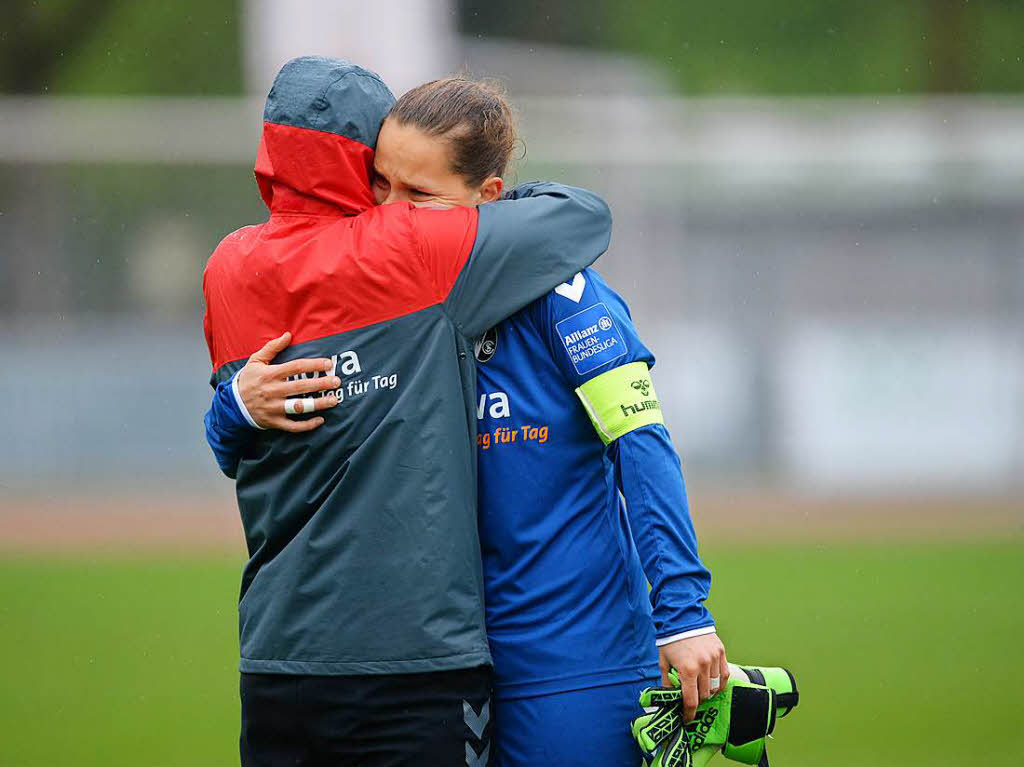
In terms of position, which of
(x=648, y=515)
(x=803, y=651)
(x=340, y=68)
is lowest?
(x=803, y=651)

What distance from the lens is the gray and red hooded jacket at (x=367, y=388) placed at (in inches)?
80.7

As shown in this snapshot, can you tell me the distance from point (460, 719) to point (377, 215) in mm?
Result: 806

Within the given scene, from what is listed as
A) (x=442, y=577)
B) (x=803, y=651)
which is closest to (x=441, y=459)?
(x=442, y=577)

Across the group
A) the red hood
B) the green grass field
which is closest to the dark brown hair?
the red hood

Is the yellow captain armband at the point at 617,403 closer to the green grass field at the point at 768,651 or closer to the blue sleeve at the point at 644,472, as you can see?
the blue sleeve at the point at 644,472

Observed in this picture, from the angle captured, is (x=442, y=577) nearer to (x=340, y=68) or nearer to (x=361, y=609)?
(x=361, y=609)

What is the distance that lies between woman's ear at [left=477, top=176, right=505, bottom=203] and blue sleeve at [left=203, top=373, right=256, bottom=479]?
52 cm

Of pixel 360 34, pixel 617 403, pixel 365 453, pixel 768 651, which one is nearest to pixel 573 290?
pixel 617 403

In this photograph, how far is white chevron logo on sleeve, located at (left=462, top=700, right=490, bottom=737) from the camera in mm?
2025

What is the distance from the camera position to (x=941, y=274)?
14.4 metres

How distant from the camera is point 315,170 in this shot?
7.04ft

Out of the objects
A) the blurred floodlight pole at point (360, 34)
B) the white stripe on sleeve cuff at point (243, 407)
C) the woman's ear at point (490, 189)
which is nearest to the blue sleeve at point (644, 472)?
the woman's ear at point (490, 189)

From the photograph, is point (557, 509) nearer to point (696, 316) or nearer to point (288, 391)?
point (288, 391)

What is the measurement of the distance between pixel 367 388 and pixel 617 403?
0.40 meters
